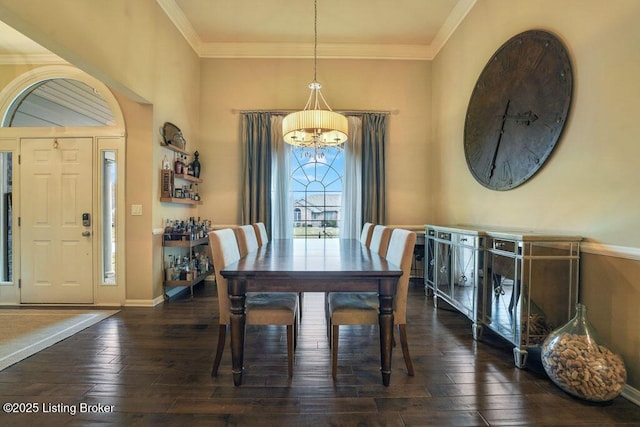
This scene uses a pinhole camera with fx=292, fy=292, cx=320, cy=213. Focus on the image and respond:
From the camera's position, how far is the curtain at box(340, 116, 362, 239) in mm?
4617

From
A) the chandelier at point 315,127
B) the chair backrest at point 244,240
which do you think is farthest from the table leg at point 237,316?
the chandelier at point 315,127

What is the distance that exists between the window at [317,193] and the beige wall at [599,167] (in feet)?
8.55

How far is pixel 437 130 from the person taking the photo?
447 cm

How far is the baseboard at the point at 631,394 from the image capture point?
1678 millimetres

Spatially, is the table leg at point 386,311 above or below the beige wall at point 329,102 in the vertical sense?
below

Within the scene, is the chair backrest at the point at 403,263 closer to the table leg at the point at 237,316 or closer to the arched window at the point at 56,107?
the table leg at the point at 237,316

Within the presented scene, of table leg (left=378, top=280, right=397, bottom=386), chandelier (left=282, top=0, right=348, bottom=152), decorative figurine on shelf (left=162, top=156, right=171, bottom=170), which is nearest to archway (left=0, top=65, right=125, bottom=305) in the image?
decorative figurine on shelf (left=162, top=156, right=171, bottom=170)

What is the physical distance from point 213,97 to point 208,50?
28.0 inches

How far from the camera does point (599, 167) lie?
75.0 inches

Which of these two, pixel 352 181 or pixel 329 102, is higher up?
pixel 329 102

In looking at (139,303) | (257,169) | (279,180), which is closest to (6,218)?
(139,303)

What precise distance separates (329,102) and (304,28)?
106 cm

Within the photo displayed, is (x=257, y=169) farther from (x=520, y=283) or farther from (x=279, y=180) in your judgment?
(x=520, y=283)

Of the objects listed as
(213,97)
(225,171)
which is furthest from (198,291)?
(213,97)
